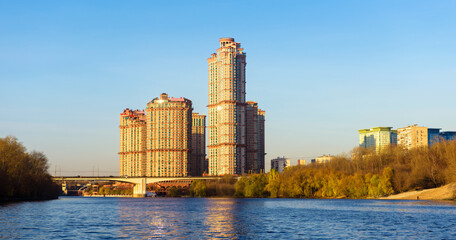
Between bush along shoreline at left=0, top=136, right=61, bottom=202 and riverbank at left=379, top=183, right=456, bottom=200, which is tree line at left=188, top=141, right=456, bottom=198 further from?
bush along shoreline at left=0, top=136, right=61, bottom=202

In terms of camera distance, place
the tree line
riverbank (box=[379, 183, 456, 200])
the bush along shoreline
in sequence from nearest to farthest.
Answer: the bush along shoreline < riverbank (box=[379, 183, 456, 200]) < the tree line

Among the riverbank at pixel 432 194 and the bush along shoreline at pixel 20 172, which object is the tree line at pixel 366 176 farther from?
the bush along shoreline at pixel 20 172

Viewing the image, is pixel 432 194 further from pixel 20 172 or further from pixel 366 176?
pixel 20 172

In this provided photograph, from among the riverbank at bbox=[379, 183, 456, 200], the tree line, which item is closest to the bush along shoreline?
the tree line

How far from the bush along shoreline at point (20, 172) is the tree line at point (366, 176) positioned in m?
76.3

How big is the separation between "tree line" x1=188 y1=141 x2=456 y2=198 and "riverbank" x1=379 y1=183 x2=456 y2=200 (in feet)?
7.81

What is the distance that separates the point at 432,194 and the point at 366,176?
2159 cm

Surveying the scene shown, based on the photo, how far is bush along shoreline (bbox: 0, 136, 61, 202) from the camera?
11662 centimetres

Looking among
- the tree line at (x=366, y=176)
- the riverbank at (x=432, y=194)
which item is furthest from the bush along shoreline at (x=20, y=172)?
the riverbank at (x=432, y=194)

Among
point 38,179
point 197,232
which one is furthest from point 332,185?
point 197,232

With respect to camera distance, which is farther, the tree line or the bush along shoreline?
the tree line

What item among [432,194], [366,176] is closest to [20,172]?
[366,176]

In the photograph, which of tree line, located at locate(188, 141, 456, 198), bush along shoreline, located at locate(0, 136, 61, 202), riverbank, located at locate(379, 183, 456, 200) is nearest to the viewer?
bush along shoreline, located at locate(0, 136, 61, 202)

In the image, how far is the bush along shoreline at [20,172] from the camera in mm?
116625
